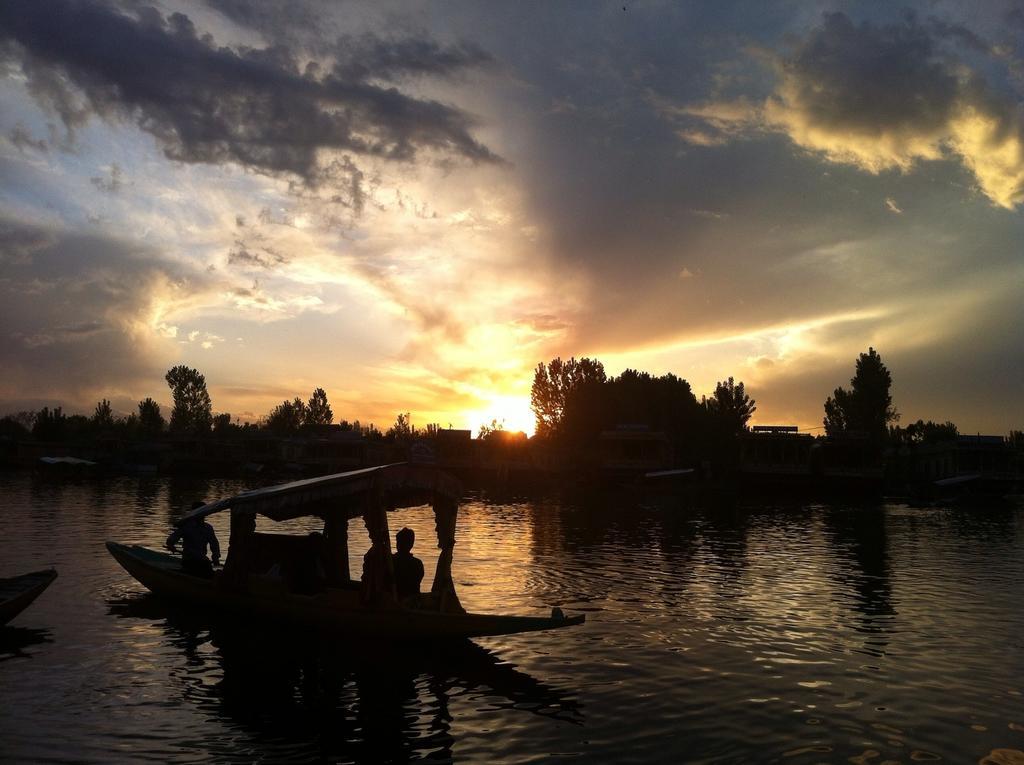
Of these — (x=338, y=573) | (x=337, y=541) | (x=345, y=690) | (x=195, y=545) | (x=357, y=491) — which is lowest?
(x=345, y=690)

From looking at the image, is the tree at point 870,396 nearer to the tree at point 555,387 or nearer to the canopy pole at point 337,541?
the tree at point 555,387

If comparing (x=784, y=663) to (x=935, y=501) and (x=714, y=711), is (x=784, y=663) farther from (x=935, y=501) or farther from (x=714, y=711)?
(x=935, y=501)

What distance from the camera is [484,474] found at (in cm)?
8975

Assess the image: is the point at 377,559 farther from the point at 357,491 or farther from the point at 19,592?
the point at 19,592

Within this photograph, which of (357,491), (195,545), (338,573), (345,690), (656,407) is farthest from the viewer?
(656,407)

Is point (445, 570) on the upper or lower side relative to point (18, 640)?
upper

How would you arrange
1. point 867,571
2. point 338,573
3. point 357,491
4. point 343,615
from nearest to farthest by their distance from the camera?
point 343,615 < point 357,491 < point 338,573 < point 867,571

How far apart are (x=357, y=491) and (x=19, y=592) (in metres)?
7.02

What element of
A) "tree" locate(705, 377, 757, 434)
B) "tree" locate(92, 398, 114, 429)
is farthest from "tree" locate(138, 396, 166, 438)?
"tree" locate(705, 377, 757, 434)

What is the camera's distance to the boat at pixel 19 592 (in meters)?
14.2

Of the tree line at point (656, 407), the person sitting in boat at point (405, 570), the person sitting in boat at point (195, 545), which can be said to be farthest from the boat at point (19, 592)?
the tree line at point (656, 407)

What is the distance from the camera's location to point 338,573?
53.3 ft

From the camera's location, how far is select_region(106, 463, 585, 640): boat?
531 inches

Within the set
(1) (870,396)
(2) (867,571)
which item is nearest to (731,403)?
(1) (870,396)
